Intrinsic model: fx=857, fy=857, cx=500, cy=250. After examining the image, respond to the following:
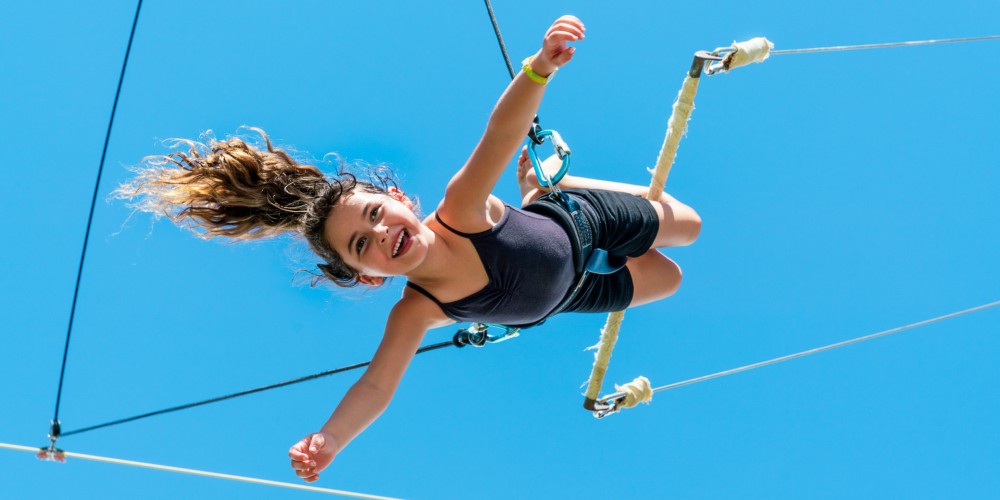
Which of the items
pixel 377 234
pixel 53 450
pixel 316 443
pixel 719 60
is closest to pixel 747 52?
pixel 719 60

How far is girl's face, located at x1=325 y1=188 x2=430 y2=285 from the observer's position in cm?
200

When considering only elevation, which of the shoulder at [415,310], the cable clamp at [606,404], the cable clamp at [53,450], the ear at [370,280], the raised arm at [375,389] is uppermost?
the cable clamp at [606,404]

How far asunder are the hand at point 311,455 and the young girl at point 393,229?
0.05 meters

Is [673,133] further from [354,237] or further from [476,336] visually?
[354,237]

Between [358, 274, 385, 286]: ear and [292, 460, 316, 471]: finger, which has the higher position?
[358, 274, 385, 286]: ear

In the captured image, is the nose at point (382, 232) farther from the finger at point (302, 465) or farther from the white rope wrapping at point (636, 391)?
the white rope wrapping at point (636, 391)

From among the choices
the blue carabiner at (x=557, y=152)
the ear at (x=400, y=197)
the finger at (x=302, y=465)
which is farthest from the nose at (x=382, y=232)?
the finger at (x=302, y=465)

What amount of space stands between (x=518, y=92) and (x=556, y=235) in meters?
0.44

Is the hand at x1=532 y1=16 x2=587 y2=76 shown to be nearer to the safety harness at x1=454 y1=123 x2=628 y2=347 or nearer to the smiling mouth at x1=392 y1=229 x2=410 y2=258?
the safety harness at x1=454 y1=123 x2=628 y2=347

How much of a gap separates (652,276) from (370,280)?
0.90m

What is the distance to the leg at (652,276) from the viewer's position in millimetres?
2590

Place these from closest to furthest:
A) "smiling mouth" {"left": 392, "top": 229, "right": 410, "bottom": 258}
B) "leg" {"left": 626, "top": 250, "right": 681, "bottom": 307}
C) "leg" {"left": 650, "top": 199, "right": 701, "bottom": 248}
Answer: "smiling mouth" {"left": 392, "top": 229, "right": 410, "bottom": 258} → "leg" {"left": 650, "top": 199, "right": 701, "bottom": 248} → "leg" {"left": 626, "top": 250, "right": 681, "bottom": 307}

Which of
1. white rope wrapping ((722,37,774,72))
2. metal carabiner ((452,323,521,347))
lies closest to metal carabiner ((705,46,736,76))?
white rope wrapping ((722,37,774,72))

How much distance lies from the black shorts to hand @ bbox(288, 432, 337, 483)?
865 millimetres
